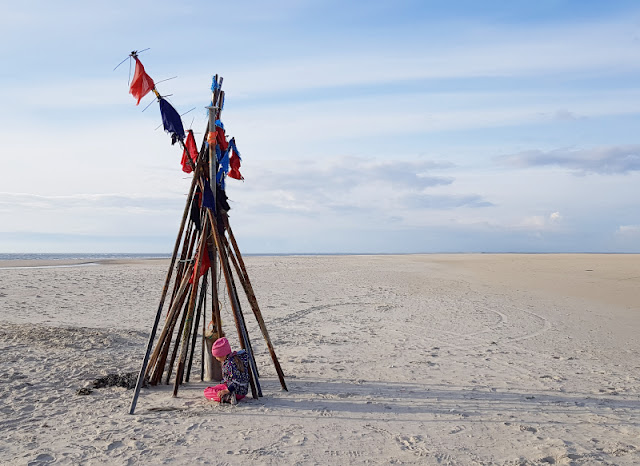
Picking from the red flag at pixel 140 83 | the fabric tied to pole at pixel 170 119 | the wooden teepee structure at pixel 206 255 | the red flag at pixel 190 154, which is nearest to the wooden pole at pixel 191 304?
the wooden teepee structure at pixel 206 255

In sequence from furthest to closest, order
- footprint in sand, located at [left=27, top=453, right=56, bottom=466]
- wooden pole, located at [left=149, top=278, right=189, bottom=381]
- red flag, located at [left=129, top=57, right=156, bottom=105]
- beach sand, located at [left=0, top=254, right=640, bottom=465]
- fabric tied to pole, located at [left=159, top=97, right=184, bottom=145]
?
wooden pole, located at [left=149, top=278, right=189, bottom=381] < fabric tied to pole, located at [left=159, top=97, right=184, bottom=145] < red flag, located at [left=129, top=57, right=156, bottom=105] < beach sand, located at [left=0, top=254, right=640, bottom=465] < footprint in sand, located at [left=27, top=453, right=56, bottom=466]

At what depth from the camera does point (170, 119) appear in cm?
613

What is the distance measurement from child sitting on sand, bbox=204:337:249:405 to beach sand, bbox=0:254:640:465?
127 mm

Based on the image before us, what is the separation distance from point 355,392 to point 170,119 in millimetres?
4050

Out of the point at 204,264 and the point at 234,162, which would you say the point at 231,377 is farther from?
the point at 234,162

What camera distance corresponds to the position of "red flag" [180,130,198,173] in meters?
6.68

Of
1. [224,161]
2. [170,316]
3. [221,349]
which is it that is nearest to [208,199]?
[224,161]

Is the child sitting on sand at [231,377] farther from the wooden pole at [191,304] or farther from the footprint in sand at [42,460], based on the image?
the footprint in sand at [42,460]

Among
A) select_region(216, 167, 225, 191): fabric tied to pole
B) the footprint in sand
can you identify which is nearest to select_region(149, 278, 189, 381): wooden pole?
select_region(216, 167, 225, 191): fabric tied to pole

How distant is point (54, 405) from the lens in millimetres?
5707

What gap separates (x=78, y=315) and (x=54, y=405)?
688 cm

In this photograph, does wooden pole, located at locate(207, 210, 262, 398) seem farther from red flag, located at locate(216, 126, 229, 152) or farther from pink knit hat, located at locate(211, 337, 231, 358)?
red flag, located at locate(216, 126, 229, 152)

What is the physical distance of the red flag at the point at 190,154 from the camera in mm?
6684

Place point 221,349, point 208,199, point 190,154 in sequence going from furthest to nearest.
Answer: point 190,154 < point 208,199 < point 221,349
